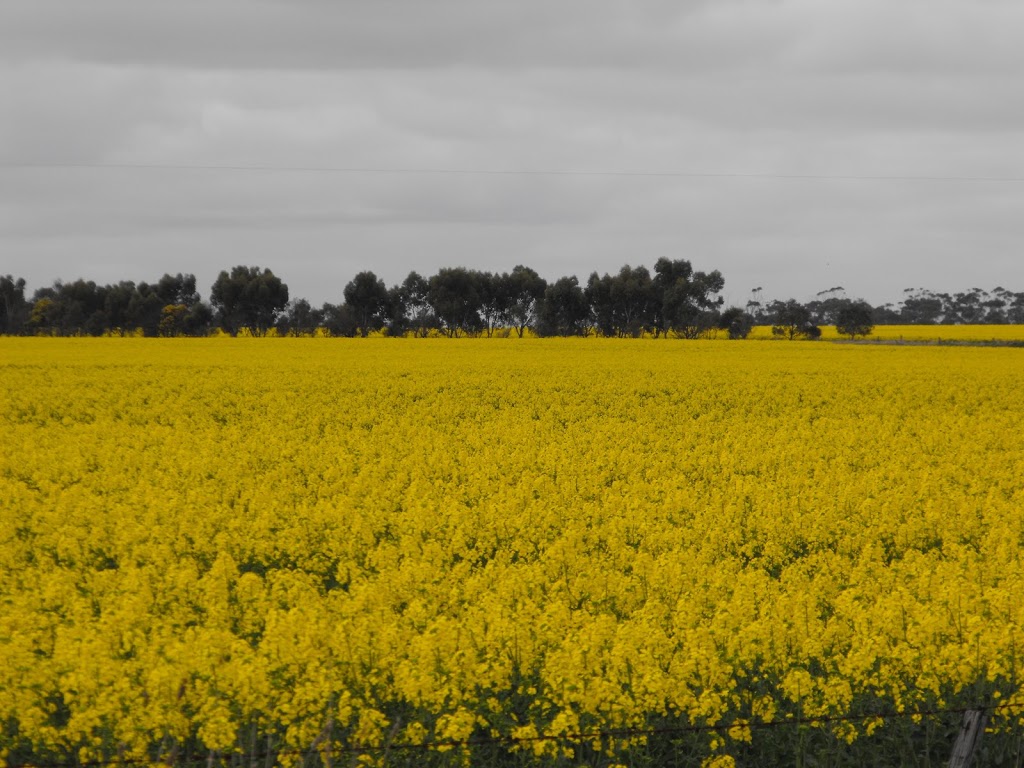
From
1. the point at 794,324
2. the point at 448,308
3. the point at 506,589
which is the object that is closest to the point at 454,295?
the point at 448,308

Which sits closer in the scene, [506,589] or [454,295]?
[506,589]

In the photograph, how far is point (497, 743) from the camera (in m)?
5.82

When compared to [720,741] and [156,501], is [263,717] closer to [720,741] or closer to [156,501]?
[720,741]

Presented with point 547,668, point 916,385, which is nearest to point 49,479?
point 547,668

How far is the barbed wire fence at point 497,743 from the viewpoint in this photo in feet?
17.0

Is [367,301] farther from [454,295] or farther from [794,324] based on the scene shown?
[794,324]

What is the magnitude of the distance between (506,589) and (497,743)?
2214 millimetres

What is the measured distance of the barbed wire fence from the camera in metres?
5.18

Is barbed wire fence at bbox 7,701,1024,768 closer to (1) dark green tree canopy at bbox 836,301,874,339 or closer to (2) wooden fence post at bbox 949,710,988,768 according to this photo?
(2) wooden fence post at bbox 949,710,988,768

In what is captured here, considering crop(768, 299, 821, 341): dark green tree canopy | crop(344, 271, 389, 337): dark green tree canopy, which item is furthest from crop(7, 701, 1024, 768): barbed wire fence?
crop(344, 271, 389, 337): dark green tree canopy

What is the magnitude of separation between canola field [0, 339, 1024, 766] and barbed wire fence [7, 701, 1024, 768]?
0.04 metres

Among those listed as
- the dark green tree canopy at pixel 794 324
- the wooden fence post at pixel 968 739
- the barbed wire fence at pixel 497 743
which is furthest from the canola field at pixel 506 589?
the dark green tree canopy at pixel 794 324

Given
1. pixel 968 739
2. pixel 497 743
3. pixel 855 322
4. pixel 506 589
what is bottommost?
pixel 497 743

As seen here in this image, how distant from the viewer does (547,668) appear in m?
6.30
